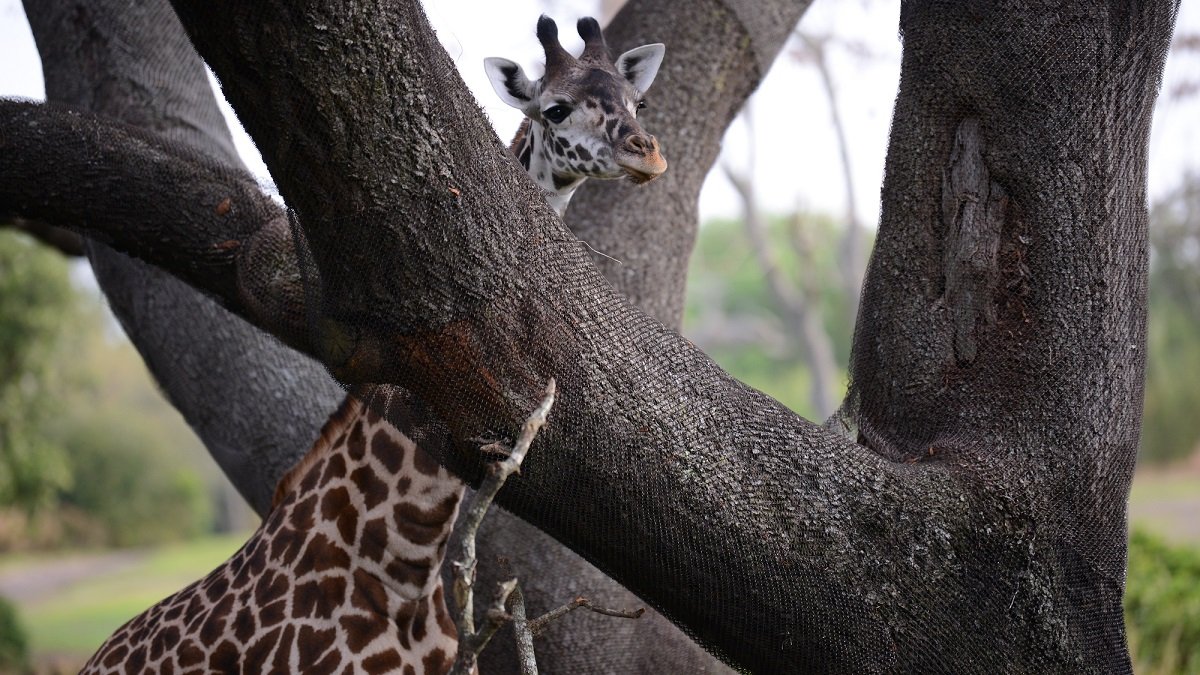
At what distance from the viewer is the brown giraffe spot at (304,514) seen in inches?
106

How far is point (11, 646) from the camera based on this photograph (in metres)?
9.08

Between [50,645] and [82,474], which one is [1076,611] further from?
[82,474]

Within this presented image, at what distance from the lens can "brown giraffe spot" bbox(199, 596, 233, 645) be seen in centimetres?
264

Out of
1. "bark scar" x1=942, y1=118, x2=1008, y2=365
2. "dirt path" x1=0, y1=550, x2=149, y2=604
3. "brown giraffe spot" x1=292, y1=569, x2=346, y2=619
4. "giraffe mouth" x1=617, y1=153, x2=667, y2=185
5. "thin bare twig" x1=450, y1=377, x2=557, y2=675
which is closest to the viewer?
"thin bare twig" x1=450, y1=377, x2=557, y2=675

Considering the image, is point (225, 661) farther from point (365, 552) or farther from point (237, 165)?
point (237, 165)

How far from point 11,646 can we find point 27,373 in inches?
118

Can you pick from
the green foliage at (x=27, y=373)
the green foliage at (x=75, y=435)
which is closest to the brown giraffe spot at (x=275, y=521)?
the green foliage at (x=75, y=435)

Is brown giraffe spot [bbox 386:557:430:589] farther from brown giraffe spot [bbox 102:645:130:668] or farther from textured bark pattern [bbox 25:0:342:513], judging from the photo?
textured bark pattern [bbox 25:0:342:513]

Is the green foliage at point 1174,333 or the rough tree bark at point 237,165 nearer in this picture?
the rough tree bark at point 237,165

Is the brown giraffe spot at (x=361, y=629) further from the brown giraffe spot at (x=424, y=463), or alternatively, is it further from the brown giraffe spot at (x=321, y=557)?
the brown giraffe spot at (x=424, y=463)

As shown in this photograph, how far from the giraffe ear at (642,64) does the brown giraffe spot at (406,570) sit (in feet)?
4.35

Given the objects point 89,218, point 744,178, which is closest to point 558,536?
point 89,218

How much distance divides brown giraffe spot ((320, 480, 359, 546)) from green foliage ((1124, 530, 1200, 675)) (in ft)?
14.9

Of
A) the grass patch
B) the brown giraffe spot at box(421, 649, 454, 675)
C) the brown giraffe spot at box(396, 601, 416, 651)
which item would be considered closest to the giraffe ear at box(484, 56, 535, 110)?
the brown giraffe spot at box(396, 601, 416, 651)
